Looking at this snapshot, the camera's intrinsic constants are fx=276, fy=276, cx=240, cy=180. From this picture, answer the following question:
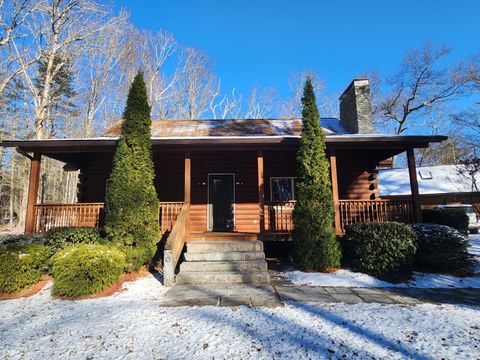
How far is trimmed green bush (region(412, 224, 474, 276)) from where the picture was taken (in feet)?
20.5

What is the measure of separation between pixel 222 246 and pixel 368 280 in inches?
132

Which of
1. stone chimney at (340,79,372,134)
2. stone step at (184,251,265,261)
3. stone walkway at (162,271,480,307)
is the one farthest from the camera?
stone chimney at (340,79,372,134)

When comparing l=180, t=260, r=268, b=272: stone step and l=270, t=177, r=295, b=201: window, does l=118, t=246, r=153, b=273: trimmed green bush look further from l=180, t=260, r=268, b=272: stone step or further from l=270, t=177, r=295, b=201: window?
l=270, t=177, r=295, b=201: window

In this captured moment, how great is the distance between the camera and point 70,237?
664cm

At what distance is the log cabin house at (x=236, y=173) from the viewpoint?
7785 millimetres

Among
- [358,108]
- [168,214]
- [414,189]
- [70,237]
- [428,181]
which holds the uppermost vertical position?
[358,108]

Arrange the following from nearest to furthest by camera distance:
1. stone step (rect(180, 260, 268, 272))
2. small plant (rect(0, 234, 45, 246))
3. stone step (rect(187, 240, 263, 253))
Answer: stone step (rect(180, 260, 268, 272)), small plant (rect(0, 234, 45, 246)), stone step (rect(187, 240, 263, 253))

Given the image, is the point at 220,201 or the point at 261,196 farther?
the point at 220,201

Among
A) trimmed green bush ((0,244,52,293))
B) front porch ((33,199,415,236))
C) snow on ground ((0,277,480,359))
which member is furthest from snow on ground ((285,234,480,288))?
trimmed green bush ((0,244,52,293))

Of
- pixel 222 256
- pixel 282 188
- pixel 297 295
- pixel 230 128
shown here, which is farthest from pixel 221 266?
pixel 230 128

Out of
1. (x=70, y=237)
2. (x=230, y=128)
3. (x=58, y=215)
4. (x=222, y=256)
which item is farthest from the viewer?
(x=230, y=128)

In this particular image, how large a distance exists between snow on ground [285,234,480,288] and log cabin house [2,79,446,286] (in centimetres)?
155

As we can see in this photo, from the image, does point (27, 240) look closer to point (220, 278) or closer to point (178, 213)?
point (178, 213)

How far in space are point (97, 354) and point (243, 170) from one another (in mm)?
7502
